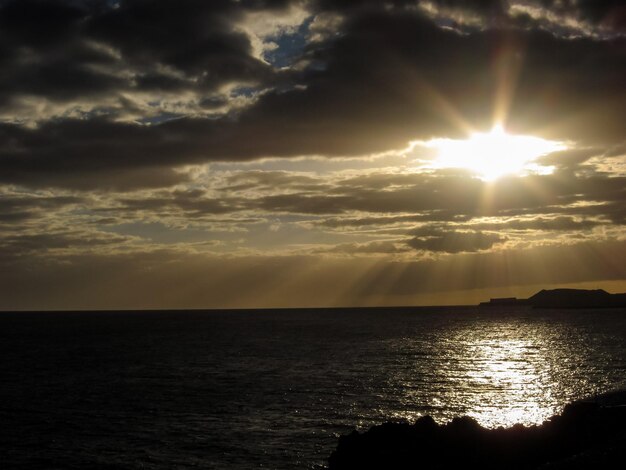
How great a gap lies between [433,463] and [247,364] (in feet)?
222

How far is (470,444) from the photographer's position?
36.2 meters

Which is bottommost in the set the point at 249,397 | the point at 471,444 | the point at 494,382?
the point at 494,382

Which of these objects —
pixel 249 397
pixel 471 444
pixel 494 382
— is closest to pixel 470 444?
pixel 471 444

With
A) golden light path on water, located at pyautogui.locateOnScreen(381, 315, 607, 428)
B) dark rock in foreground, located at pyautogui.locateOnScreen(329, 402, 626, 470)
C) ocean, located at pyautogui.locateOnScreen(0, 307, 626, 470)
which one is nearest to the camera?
dark rock in foreground, located at pyautogui.locateOnScreen(329, 402, 626, 470)

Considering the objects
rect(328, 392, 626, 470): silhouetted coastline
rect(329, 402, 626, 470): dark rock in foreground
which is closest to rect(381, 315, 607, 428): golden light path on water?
rect(329, 402, 626, 470): dark rock in foreground

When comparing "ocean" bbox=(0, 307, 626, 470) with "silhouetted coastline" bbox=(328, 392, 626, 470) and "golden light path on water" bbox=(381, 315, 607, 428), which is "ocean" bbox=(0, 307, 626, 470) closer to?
"golden light path on water" bbox=(381, 315, 607, 428)

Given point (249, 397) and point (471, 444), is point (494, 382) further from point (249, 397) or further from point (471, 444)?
point (471, 444)

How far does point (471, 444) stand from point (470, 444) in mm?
56

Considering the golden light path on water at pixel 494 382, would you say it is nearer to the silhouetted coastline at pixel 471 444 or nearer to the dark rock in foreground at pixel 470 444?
the dark rock in foreground at pixel 470 444

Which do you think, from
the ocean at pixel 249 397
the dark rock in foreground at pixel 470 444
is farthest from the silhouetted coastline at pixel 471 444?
the ocean at pixel 249 397

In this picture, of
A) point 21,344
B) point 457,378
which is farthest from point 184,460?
point 21,344

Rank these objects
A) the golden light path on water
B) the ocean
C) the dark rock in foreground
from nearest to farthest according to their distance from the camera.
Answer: the dark rock in foreground
the ocean
the golden light path on water

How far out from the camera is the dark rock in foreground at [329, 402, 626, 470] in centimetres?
3447

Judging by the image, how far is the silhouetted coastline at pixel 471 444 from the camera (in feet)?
113
